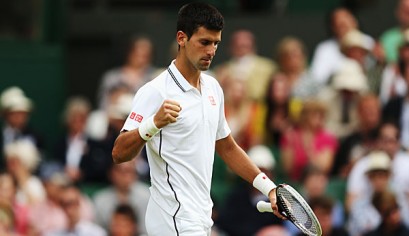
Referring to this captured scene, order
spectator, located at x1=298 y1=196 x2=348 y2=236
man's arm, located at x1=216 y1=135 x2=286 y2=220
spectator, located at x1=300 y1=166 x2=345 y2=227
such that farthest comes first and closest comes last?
1. spectator, located at x1=300 y1=166 x2=345 y2=227
2. spectator, located at x1=298 y1=196 x2=348 y2=236
3. man's arm, located at x1=216 y1=135 x2=286 y2=220

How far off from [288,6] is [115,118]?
351 centimetres

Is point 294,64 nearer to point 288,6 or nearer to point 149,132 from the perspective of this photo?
point 288,6

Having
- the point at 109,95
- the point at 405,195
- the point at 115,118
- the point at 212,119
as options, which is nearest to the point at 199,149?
the point at 212,119

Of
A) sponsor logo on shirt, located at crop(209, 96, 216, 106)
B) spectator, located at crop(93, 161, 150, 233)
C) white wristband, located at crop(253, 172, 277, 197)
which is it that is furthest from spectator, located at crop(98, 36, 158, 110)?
sponsor logo on shirt, located at crop(209, 96, 216, 106)

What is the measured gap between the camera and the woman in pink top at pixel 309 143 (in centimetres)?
1251

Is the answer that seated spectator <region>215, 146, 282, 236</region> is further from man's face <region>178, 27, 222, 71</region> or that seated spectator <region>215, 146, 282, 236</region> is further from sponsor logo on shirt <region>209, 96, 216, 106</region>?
man's face <region>178, 27, 222, 71</region>

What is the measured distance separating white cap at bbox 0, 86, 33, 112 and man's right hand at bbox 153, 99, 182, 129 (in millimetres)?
6996

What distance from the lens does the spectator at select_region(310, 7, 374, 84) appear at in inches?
532

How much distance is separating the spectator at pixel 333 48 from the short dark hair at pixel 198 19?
6182mm

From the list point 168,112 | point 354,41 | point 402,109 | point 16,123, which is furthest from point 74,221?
point 168,112

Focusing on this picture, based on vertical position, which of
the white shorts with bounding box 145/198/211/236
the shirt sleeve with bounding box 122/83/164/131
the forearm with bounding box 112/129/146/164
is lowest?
the white shorts with bounding box 145/198/211/236

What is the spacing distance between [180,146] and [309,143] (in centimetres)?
537

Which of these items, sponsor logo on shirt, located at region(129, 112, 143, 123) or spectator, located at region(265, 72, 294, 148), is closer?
sponsor logo on shirt, located at region(129, 112, 143, 123)

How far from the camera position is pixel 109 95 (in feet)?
45.8
